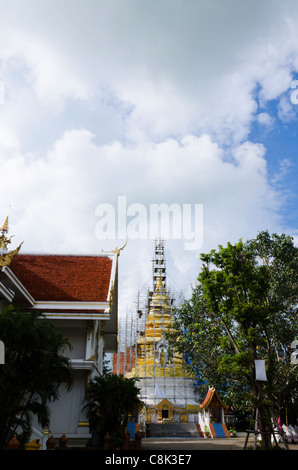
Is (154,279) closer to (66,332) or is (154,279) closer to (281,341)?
(281,341)

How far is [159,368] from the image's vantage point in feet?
107

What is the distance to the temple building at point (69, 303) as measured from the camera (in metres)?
10.9

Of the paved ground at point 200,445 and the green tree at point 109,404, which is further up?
the green tree at point 109,404

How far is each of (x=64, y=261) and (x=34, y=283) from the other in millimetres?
2465

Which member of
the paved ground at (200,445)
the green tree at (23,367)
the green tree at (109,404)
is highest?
the green tree at (23,367)

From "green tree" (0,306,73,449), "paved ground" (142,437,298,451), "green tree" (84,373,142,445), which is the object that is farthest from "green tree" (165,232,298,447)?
"green tree" (0,306,73,449)

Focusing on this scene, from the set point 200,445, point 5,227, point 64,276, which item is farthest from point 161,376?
point 5,227

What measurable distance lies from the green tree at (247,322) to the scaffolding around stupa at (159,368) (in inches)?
140

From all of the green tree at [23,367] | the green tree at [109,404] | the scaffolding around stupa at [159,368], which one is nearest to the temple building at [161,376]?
the scaffolding around stupa at [159,368]

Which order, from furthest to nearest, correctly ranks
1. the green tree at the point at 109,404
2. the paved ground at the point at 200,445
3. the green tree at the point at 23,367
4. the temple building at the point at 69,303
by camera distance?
the paved ground at the point at 200,445 < the green tree at the point at 109,404 < the temple building at the point at 69,303 < the green tree at the point at 23,367

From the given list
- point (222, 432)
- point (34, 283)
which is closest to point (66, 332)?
point (34, 283)

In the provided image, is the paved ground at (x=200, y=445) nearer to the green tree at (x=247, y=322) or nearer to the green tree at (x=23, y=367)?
the green tree at (x=247, y=322)

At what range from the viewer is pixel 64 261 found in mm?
15867

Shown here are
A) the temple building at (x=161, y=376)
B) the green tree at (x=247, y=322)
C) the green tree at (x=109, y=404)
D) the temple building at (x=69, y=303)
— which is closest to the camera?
the temple building at (x=69, y=303)
